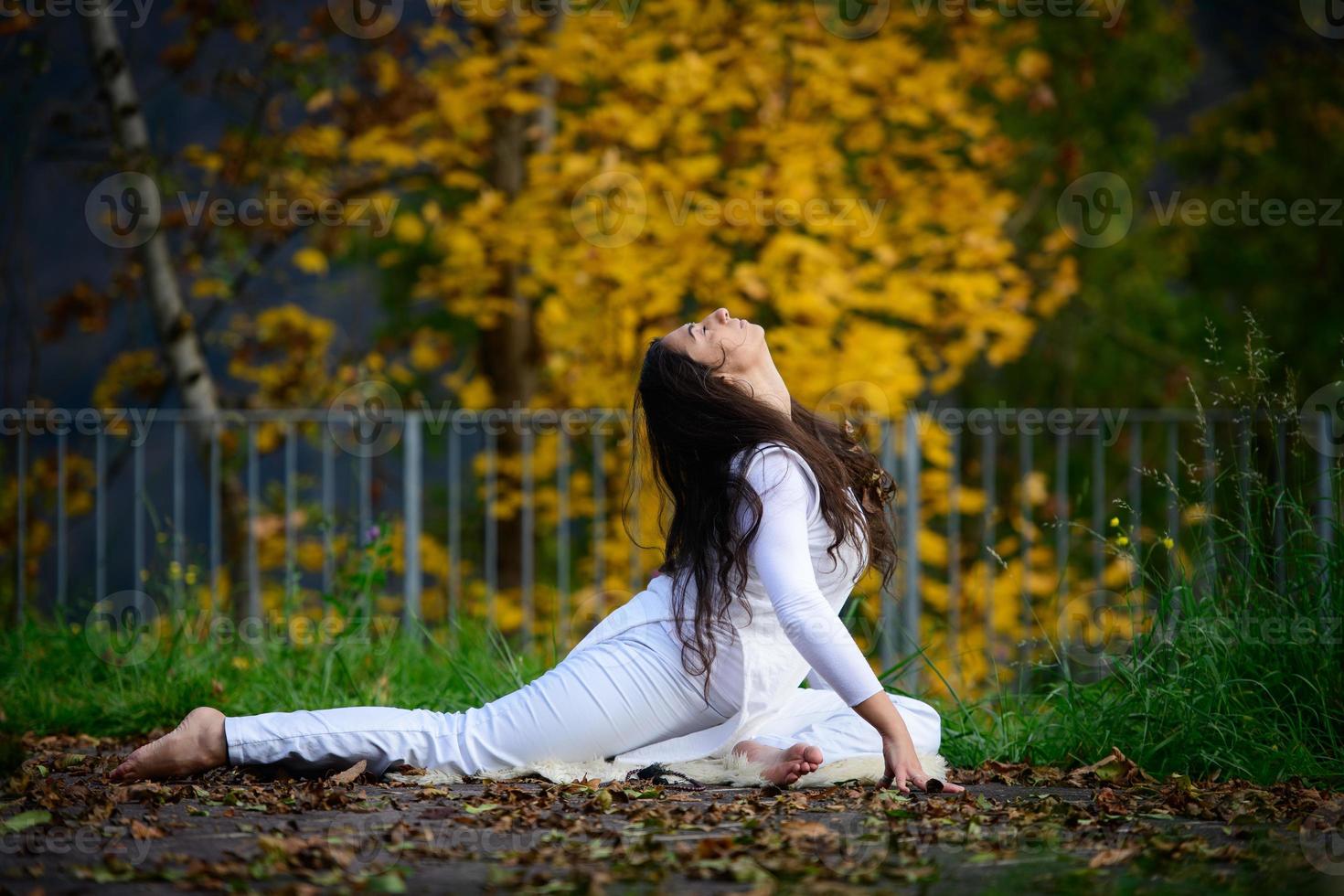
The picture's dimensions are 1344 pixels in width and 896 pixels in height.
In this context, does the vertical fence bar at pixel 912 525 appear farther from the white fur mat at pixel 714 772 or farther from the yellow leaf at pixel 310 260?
the yellow leaf at pixel 310 260

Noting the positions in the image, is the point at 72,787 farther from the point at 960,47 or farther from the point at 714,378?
the point at 960,47

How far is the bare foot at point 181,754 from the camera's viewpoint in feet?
10.2

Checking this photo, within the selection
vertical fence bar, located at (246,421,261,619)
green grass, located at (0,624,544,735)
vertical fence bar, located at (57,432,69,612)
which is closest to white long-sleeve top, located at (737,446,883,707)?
green grass, located at (0,624,544,735)

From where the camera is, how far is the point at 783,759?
3.12 meters

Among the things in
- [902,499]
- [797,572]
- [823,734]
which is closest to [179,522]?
[902,499]

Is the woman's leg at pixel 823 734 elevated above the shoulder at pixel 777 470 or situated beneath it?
situated beneath

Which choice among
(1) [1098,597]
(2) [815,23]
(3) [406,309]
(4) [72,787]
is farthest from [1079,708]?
(3) [406,309]

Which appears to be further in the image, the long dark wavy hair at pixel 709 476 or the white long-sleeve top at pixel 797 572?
the long dark wavy hair at pixel 709 476

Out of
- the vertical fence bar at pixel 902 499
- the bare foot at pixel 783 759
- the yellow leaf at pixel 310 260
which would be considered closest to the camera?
the bare foot at pixel 783 759

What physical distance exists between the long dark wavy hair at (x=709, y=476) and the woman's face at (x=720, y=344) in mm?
20

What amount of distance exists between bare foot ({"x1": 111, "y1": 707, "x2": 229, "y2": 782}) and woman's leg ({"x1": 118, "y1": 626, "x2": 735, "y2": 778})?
51 millimetres

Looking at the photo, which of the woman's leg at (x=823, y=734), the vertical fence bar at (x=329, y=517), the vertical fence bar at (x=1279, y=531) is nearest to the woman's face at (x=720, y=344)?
the woman's leg at (x=823, y=734)

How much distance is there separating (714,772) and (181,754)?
1230 mm

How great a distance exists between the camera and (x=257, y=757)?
3.16 metres
